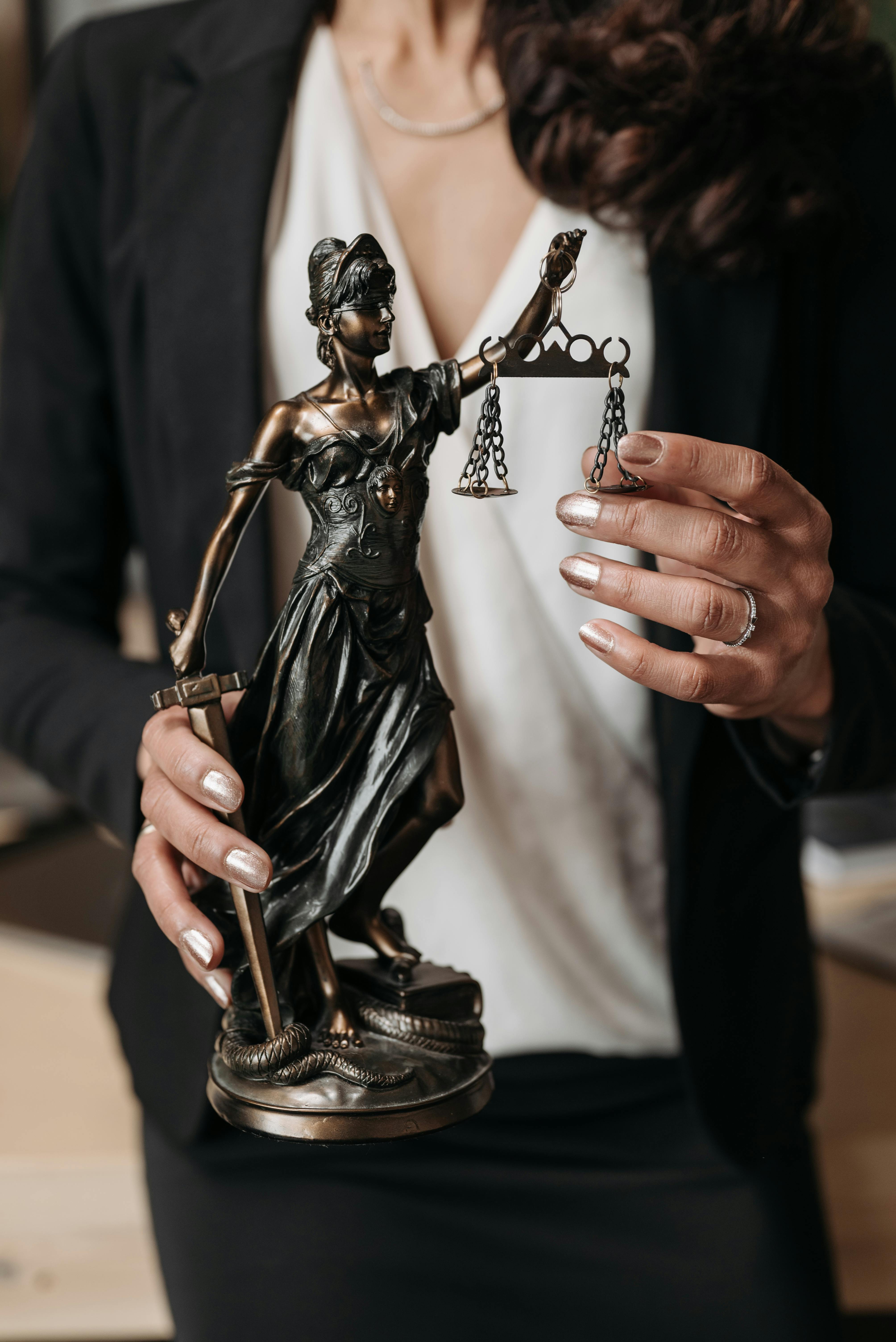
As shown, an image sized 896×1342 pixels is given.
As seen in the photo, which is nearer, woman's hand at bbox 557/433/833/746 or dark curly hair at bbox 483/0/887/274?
woman's hand at bbox 557/433/833/746

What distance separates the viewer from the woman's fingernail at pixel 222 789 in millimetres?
367

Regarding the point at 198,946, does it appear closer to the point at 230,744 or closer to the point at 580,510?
the point at 230,744

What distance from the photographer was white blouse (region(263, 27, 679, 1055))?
0.49 meters

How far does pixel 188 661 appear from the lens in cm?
37

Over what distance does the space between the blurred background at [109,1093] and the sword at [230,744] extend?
532 mm

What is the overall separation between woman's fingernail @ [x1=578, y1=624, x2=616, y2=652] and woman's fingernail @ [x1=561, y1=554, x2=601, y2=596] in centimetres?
2

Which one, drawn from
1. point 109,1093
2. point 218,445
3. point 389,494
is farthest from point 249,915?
point 109,1093

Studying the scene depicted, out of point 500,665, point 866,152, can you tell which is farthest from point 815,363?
point 500,665

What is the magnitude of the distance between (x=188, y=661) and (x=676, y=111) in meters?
0.45

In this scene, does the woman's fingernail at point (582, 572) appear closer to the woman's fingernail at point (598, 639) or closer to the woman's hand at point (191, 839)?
the woman's fingernail at point (598, 639)

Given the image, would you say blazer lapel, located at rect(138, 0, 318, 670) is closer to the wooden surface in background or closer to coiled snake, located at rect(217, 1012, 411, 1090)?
coiled snake, located at rect(217, 1012, 411, 1090)

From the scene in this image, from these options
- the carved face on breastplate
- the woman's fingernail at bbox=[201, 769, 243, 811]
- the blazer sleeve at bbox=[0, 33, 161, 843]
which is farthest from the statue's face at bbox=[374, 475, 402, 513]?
the blazer sleeve at bbox=[0, 33, 161, 843]

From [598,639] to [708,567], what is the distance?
5 centimetres

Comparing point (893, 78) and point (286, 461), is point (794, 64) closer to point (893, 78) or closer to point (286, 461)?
point (893, 78)
